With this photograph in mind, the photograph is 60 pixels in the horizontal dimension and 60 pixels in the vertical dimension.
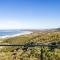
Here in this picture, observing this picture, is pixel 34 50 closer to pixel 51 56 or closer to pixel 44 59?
Answer: pixel 51 56

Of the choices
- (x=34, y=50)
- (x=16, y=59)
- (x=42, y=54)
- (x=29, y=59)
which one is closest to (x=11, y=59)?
(x=16, y=59)

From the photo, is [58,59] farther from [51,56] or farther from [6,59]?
[6,59]

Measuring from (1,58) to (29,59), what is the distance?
1067 millimetres

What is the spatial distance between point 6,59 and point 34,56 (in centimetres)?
132

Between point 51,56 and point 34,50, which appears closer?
point 51,56

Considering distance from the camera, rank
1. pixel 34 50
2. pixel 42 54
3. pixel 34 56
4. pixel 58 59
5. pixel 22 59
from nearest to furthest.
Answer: pixel 42 54 → pixel 58 59 → pixel 22 59 → pixel 34 56 → pixel 34 50

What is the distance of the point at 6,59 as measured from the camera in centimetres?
727

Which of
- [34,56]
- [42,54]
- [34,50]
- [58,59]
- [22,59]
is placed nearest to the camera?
[42,54]

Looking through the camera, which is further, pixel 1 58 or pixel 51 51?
pixel 51 51

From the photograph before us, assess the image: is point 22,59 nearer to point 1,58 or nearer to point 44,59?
point 1,58

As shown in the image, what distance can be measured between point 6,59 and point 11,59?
45 centimetres

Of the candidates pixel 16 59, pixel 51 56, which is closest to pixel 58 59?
pixel 51 56

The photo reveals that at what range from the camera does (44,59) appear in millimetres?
6312

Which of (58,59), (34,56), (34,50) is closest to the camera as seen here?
(58,59)
